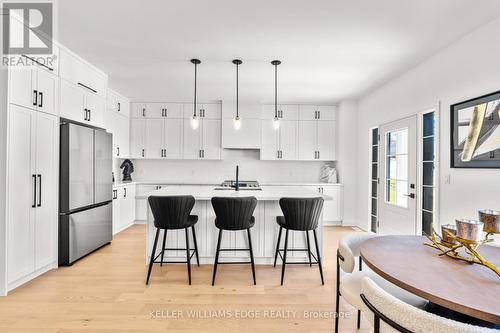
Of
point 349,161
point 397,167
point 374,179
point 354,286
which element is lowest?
point 354,286

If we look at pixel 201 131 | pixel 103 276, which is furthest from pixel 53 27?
pixel 201 131

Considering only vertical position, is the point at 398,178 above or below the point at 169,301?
above

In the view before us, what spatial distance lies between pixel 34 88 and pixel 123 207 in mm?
2876

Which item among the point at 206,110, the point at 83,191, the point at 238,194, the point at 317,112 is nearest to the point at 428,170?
the point at 238,194

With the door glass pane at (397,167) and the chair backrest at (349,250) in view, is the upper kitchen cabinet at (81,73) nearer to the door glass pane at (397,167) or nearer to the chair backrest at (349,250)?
the chair backrest at (349,250)

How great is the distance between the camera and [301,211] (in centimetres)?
284

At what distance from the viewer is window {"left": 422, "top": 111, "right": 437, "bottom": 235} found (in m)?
3.46

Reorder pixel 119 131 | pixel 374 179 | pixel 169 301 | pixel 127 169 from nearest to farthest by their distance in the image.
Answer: pixel 169 301 < pixel 374 179 < pixel 119 131 < pixel 127 169

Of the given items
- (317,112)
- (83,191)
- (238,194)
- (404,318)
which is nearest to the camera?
(404,318)

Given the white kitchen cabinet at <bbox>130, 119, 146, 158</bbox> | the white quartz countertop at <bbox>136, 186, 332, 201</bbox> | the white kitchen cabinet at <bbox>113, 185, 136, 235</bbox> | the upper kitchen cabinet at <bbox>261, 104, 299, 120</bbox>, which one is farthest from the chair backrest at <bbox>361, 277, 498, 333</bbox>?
the white kitchen cabinet at <bbox>130, 119, 146, 158</bbox>

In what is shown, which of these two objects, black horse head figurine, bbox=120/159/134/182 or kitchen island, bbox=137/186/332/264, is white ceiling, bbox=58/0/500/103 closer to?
kitchen island, bbox=137/186/332/264

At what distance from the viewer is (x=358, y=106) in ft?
18.7

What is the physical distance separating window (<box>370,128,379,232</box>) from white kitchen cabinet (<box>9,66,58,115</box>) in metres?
5.10

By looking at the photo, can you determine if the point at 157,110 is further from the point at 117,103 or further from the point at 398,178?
the point at 398,178
